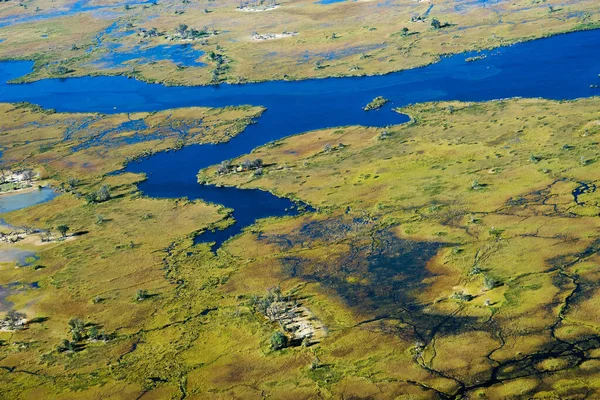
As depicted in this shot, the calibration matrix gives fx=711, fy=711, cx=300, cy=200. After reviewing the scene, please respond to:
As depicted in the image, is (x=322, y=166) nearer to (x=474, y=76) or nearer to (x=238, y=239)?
(x=238, y=239)

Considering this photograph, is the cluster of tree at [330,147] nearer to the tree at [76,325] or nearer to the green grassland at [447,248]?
the green grassland at [447,248]

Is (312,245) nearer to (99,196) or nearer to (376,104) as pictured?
(99,196)

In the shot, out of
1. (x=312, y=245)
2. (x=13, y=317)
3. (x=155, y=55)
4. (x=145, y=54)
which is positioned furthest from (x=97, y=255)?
(x=145, y=54)

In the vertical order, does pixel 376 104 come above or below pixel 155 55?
below

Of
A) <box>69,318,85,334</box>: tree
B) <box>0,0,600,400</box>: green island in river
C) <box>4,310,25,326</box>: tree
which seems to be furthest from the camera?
<box>4,310,25,326</box>: tree

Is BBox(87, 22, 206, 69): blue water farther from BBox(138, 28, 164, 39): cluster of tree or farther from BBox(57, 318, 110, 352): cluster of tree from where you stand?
BBox(57, 318, 110, 352): cluster of tree

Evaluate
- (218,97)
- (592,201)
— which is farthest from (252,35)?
(592,201)

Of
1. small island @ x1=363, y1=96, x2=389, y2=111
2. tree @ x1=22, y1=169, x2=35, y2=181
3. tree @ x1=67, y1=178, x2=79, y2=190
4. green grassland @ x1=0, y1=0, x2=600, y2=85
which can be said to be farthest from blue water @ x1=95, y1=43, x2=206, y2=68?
tree @ x1=67, y1=178, x2=79, y2=190
